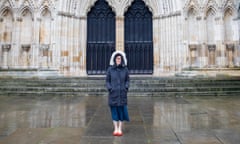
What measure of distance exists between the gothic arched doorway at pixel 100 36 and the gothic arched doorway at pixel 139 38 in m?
1.06

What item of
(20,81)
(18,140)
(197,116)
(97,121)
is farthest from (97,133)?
(20,81)

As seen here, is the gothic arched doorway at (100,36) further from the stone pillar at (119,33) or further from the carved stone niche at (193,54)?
the carved stone niche at (193,54)

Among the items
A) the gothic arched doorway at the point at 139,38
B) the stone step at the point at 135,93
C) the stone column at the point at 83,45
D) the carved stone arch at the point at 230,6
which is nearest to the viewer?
the stone step at the point at 135,93

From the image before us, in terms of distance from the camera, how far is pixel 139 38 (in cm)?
1571

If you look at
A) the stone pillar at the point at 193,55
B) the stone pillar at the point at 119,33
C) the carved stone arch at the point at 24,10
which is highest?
the carved stone arch at the point at 24,10

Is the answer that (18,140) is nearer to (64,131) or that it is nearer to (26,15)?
(64,131)

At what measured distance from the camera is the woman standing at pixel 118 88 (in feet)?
13.1

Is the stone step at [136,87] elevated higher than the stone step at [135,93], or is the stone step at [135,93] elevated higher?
the stone step at [136,87]

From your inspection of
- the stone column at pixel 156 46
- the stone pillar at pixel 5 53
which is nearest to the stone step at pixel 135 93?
the stone pillar at pixel 5 53

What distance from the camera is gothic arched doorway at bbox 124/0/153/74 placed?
50.9ft

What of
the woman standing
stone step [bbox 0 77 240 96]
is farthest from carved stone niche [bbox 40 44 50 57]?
the woman standing

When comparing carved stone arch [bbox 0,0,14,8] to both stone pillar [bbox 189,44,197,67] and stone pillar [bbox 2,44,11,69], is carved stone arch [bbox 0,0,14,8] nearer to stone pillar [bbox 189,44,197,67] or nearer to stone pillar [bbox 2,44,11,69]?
stone pillar [bbox 2,44,11,69]

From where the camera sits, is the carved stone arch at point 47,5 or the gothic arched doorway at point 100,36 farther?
the gothic arched doorway at point 100,36

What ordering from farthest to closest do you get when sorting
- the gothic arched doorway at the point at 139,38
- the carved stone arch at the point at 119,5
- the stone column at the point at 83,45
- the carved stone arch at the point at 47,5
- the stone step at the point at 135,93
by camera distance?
1. the gothic arched doorway at the point at 139,38
2. the carved stone arch at the point at 119,5
3. the stone column at the point at 83,45
4. the carved stone arch at the point at 47,5
5. the stone step at the point at 135,93
